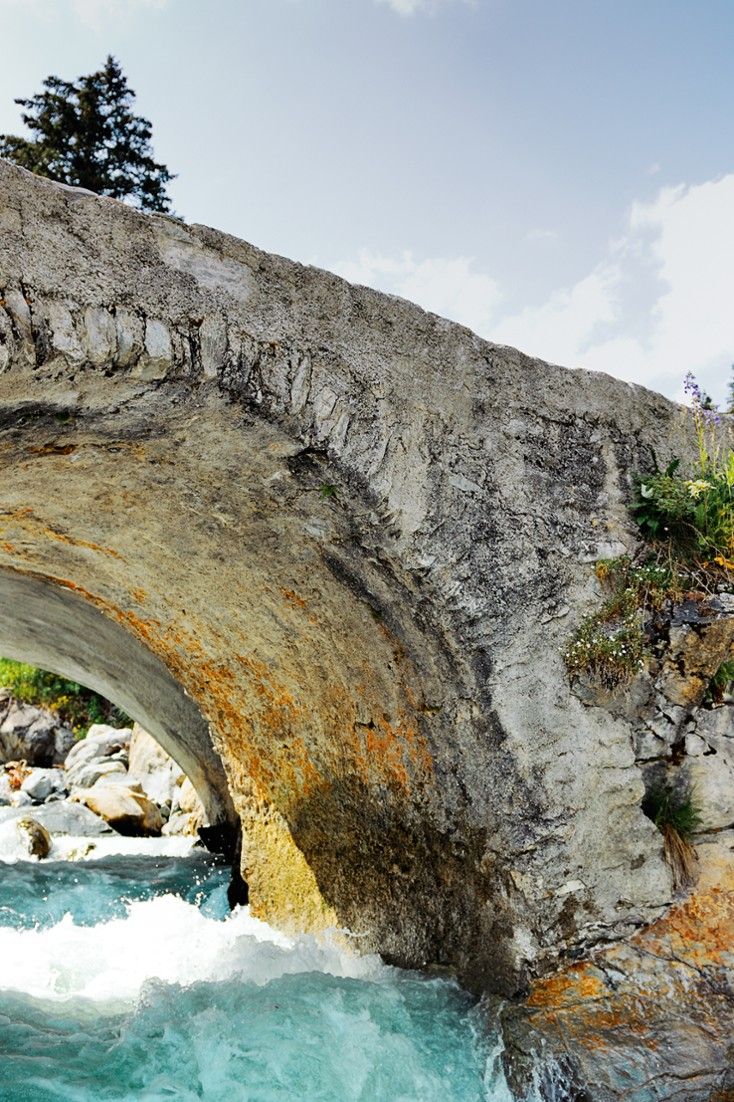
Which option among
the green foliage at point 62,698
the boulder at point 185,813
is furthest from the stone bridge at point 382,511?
the green foliage at point 62,698

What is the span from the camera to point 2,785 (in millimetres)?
12297

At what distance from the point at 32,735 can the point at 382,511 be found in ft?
44.9

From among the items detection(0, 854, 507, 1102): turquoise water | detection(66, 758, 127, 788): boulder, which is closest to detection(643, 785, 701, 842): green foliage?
detection(0, 854, 507, 1102): turquoise water

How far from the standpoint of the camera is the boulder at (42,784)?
1193cm

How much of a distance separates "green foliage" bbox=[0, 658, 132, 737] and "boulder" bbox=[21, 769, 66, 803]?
2.93 metres

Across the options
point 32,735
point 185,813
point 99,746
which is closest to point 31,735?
point 32,735

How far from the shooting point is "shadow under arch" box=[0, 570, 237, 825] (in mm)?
5383

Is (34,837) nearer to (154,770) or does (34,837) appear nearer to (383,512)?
(154,770)

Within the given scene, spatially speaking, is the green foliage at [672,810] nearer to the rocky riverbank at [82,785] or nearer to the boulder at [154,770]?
the rocky riverbank at [82,785]

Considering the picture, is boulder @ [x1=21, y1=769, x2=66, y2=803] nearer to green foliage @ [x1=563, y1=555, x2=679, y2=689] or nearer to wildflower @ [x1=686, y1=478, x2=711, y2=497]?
green foliage @ [x1=563, y1=555, x2=679, y2=689]

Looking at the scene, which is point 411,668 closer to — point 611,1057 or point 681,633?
point 681,633

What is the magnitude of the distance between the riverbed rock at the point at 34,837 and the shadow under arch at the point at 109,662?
1.84 metres

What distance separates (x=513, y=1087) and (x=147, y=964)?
2530 mm

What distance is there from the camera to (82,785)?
1229 cm
